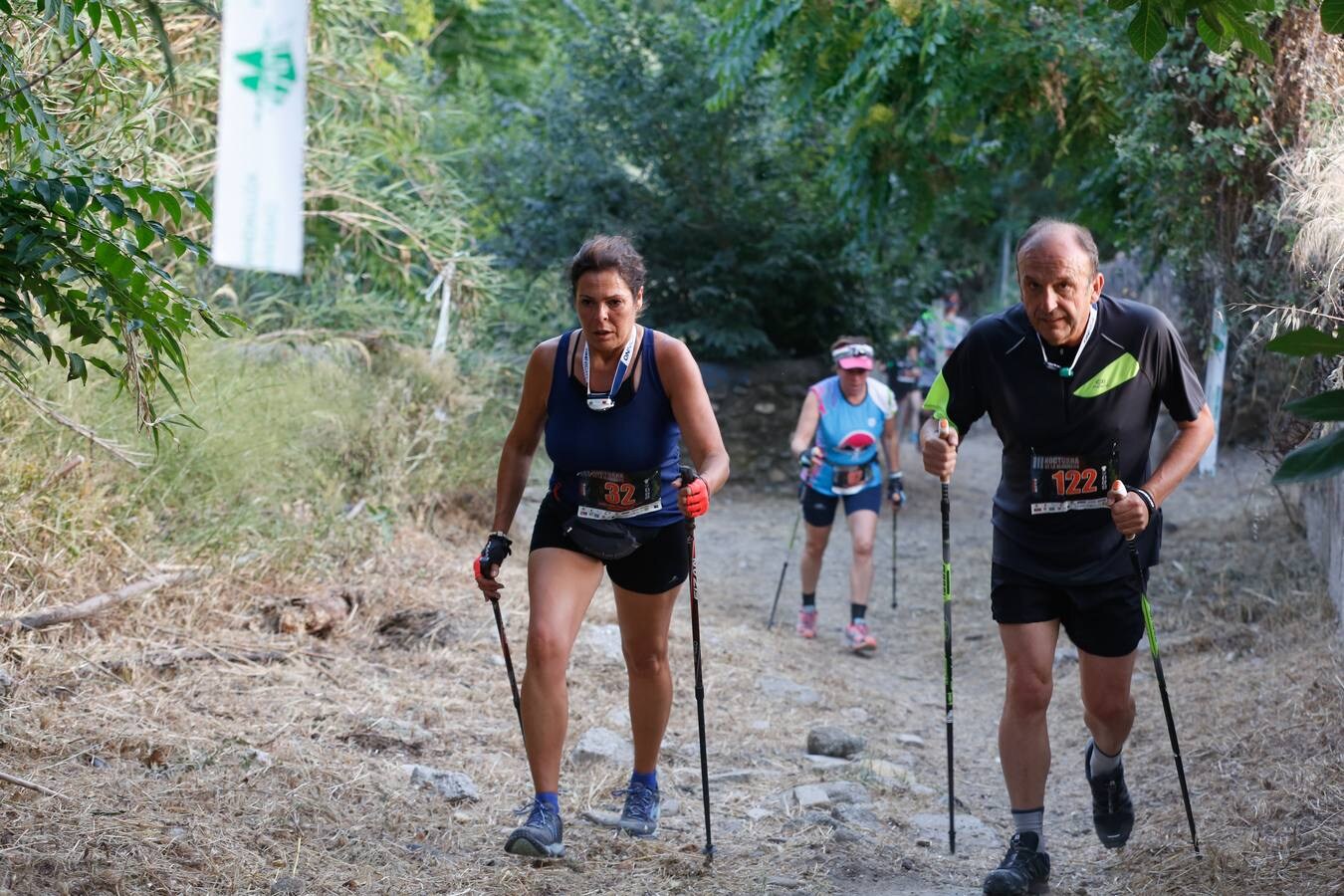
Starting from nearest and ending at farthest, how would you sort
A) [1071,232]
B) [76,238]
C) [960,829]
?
[76,238] < [1071,232] < [960,829]

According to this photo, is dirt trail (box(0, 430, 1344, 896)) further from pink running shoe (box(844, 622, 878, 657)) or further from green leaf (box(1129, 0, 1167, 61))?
green leaf (box(1129, 0, 1167, 61))

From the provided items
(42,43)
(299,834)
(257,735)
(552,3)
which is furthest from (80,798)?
(552,3)

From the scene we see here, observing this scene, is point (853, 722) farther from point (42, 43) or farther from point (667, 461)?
point (42, 43)

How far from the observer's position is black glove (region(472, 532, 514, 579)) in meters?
4.73

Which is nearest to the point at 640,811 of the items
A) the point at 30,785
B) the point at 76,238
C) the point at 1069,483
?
the point at 1069,483

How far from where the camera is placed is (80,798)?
173 inches

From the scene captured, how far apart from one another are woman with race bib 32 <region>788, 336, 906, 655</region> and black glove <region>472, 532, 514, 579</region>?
4.31m

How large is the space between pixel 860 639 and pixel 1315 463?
6.40 metres

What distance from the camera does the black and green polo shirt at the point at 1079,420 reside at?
445 centimetres

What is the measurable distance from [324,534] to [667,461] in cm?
378

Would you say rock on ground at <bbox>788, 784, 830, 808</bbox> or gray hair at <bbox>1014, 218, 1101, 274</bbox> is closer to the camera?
gray hair at <bbox>1014, 218, 1101, 274</bbox>

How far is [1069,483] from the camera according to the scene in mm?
4508

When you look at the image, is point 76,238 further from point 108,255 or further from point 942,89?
point 942,89

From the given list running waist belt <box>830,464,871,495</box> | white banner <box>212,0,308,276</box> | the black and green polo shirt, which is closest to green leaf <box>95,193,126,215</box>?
white banner <box>212,0,308,276</box>
